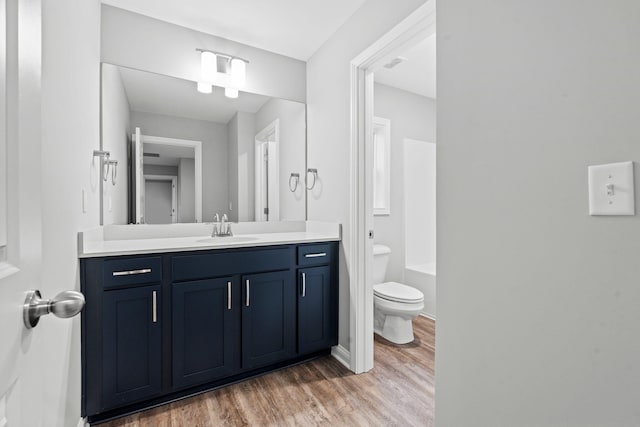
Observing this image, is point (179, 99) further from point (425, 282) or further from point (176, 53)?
point (425, 282)

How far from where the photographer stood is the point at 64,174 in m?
1.21

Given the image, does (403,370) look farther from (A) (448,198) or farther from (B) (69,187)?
(B) (69,187)

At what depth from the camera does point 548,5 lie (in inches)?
34.1

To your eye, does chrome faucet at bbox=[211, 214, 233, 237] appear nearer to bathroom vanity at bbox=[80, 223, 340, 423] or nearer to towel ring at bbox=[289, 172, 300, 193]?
bathroom vanity at bbox=[80, 223, 340, 423]

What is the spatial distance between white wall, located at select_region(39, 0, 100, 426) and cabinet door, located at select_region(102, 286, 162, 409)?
0.13 m

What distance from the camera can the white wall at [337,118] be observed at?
1981 mm

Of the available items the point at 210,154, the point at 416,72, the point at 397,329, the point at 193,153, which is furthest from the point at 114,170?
the point at 416,72

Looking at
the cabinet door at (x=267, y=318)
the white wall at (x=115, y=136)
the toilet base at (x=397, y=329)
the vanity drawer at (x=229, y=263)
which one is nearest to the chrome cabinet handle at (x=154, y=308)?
the vanity drawer at (x=229, y=263)

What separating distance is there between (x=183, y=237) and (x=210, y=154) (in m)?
0.70

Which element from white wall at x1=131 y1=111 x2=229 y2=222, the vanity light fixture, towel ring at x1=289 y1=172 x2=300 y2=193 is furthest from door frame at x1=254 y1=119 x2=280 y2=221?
the vanity light fixture

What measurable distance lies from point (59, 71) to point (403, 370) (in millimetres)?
2466

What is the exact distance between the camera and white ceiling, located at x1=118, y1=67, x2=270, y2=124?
2119mm

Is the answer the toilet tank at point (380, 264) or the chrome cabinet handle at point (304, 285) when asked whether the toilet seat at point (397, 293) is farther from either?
the chrome cabinet handle at point (304, 285)

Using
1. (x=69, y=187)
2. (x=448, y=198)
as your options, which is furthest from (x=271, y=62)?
(x=448, y=198)
